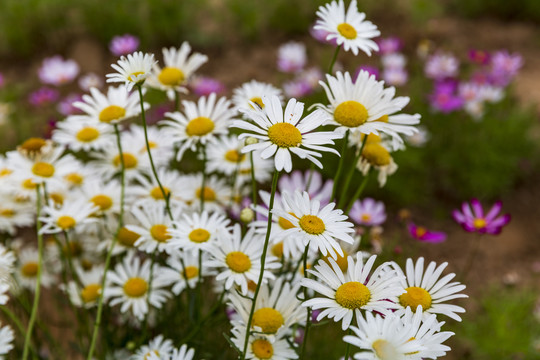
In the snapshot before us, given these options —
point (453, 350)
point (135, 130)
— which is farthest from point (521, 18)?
point (135, 130)

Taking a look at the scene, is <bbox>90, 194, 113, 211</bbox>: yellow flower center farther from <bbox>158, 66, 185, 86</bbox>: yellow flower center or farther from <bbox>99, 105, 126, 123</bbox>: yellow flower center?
<bbox>158, 66, 185, 86</bbox>: yellow flower center

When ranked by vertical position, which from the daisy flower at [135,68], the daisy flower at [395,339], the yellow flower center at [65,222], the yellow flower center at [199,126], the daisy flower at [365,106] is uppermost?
the yellow flower center at [199,126]

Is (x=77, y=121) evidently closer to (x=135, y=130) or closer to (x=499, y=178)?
(x=135, y=130)

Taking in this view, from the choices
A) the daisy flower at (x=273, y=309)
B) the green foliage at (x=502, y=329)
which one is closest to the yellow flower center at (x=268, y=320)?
the daisy flower at (x=273, y=309)

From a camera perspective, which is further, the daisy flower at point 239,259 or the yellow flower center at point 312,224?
the daisy flower at point 239,259

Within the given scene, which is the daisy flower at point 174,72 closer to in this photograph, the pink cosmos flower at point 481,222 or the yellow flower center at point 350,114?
the yellow flower center at point 350,114

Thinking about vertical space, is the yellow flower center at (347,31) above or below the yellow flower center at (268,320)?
above

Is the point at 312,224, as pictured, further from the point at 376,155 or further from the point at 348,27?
the point at 348,27

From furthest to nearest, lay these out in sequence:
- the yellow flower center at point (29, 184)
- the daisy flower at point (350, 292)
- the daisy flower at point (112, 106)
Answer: the yellow flower center at point (29, 184) < the daisy flower at point (112, 106) < the daisy flower at point (350, 292)
